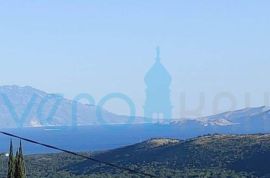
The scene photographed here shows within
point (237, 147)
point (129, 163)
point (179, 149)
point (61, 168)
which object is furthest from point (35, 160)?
point (237, 147)

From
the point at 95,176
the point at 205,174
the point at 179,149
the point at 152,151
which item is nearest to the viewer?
the point at 205,174

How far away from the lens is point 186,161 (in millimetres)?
161500

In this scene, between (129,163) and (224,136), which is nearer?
(129,163)

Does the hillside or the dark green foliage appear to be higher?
the dark green foliage

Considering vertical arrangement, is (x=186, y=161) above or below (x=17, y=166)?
below

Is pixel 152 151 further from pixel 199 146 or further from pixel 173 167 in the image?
pixel 173 167

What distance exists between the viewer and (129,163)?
579ft

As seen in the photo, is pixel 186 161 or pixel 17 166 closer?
pixel 17 166

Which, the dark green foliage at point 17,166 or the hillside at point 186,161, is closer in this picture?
Answer: the dark green foliage at point 17,166

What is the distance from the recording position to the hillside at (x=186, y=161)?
144 meters

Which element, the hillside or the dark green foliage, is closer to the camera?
the dark green foliage

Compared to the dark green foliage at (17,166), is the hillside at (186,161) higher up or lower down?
lower down

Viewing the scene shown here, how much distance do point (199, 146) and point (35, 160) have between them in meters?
56.6

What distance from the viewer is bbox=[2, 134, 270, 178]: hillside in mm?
143875
